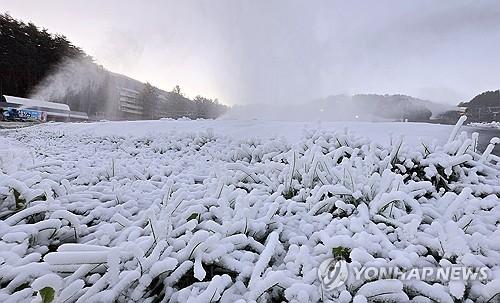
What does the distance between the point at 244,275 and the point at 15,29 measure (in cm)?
4825

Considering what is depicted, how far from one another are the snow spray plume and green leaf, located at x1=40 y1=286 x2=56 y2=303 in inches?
1794

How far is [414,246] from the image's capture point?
4.75 ft

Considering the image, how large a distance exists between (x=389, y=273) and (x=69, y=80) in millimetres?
50350

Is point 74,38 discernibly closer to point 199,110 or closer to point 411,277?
point 199,110

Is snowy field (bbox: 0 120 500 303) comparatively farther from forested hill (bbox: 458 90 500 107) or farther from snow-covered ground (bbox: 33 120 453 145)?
forested hill (bbox: 458 90 500 107)

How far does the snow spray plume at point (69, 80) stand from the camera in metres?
39.4

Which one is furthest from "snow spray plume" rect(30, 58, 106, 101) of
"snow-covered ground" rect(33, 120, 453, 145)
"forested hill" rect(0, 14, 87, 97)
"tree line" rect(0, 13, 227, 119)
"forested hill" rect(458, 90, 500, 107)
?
"forested hill" rect(458, 90, 500, 107)

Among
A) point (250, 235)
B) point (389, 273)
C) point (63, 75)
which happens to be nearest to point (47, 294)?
point (250, 235)

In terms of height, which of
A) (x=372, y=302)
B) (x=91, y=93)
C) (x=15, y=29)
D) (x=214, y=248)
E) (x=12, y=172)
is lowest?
(x=372, y=302)

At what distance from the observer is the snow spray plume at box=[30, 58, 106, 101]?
39.4m

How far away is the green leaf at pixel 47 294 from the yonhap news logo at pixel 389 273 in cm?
100

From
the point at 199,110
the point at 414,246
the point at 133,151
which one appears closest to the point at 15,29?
the point at 199,110

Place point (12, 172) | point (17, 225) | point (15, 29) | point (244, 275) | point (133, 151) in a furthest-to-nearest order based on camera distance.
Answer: point (15, 29)
point (133, 151)
point (12, 172)
point (17, 225)
point (244, 275)

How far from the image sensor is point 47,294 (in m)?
1.10
